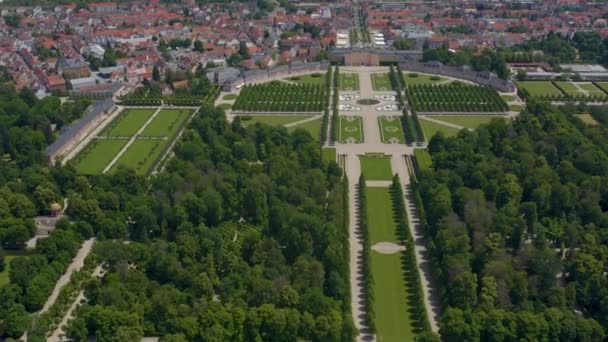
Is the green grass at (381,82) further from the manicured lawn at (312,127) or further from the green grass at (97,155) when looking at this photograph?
the green grass at (97,155)

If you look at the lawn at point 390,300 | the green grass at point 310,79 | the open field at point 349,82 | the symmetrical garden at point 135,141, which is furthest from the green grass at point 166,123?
the lawn at point 390,300

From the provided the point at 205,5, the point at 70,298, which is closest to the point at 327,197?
the point at 70,298

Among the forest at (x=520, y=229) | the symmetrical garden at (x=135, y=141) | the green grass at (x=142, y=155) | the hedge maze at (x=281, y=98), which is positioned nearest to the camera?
the forest at (x=520, y=229)

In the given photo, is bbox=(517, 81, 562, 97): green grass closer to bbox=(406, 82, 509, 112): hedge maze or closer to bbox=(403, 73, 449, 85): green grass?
bbox=(406, 82, 509, 112): hedge maze

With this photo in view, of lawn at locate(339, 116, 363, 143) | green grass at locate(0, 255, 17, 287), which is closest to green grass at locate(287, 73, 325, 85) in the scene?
lawn at locate(339, 116, 363, 143)

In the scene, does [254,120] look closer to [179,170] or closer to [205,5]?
[179,170]

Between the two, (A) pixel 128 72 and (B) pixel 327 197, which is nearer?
(B) pixel 327 197
